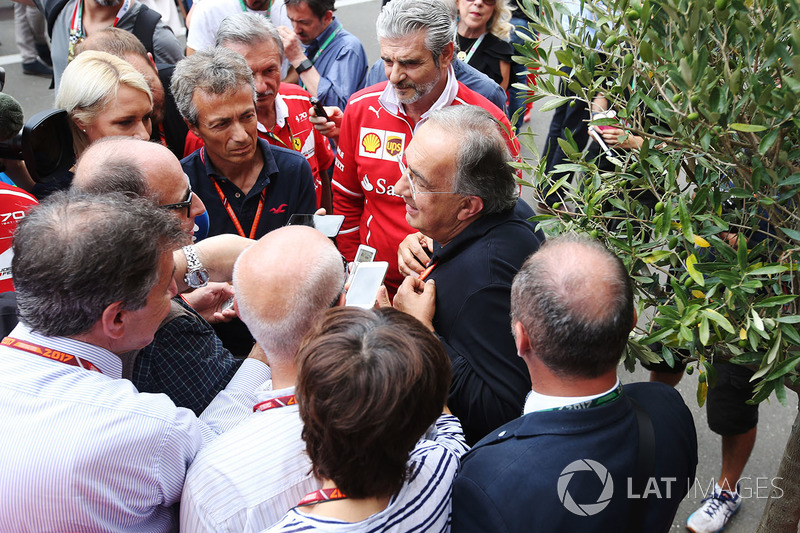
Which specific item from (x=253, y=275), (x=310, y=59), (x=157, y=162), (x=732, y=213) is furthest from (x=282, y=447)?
(x=310, y=59)

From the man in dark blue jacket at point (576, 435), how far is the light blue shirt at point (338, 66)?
298 centimetres

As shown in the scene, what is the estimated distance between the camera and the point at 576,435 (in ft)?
5.49

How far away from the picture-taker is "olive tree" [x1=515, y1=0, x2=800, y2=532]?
1.61 metres

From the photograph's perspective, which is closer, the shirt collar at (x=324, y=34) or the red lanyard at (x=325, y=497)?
the red lanyard at (x=325, y=497)

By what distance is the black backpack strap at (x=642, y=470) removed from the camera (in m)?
1.68

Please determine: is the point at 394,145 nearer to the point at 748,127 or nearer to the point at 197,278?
the point at 197,278

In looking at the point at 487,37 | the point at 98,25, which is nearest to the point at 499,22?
the point at 487,37

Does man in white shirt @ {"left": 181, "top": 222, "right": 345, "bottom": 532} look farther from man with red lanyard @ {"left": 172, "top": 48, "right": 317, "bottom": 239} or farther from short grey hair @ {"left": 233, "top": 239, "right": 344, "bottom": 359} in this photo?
man with red lanyard @ {"left": 172, "top": 48, "right": 317, "bottom": 239}

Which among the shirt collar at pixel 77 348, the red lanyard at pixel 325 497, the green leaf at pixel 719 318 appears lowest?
the red lanyard at pixel 325 497

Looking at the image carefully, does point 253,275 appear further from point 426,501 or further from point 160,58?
point 160,58

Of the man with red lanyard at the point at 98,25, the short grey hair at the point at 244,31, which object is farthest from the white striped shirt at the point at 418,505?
the man with red lanyard at the point at 98,25

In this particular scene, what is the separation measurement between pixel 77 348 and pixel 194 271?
0.82 meters

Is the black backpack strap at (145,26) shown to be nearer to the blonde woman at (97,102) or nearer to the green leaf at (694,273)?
the blonde woman at (97,102)

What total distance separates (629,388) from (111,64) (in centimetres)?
277
